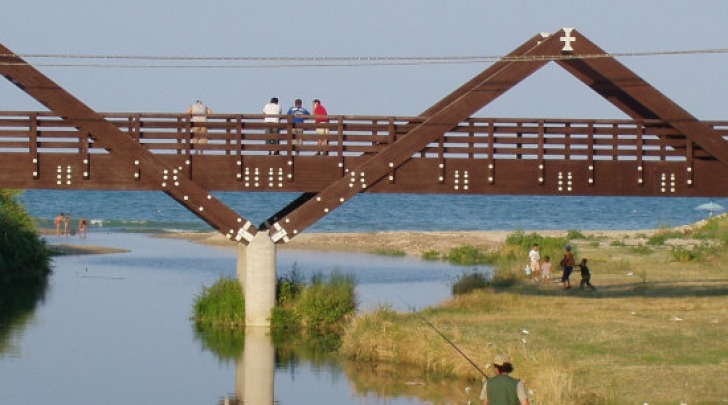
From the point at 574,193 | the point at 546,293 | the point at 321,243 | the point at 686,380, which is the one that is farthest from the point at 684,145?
the point at 321,243

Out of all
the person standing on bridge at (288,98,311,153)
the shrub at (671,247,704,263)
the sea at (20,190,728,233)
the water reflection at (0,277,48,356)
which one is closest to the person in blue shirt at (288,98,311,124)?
the person standing on bridge at (288,98,311,153)

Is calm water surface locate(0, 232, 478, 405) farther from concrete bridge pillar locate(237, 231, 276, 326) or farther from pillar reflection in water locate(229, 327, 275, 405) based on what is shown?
concrete bridge pillar locate(237, 231, 276, 326)

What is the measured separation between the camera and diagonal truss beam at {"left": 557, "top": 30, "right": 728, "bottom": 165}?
34.5 metres

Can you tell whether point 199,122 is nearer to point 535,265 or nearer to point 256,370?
point 256,370

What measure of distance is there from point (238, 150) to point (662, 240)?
30.3 meters

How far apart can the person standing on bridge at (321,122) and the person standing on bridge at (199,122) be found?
2.56m

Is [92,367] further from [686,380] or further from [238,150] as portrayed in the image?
[686,380]

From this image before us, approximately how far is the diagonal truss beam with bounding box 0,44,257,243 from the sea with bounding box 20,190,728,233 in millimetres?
55934

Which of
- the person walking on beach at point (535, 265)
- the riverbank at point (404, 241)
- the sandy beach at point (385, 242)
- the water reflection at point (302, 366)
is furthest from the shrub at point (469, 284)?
the riverbank at point (404, 241)

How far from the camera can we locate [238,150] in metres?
34.9

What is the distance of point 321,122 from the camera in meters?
36.1

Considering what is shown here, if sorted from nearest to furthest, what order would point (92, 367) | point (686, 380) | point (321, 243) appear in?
point (686, 380)
point (92, 367)
point (321, 243)

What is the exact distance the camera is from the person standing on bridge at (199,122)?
3512 cm

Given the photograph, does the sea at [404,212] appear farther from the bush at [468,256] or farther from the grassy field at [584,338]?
the grassy field at [584,338]
